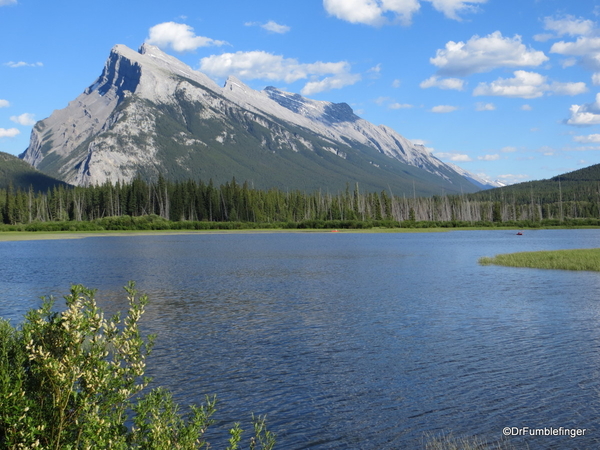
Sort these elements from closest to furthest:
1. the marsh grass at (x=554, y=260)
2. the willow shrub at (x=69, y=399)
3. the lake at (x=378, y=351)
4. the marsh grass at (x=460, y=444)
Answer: the willow shrub at (x=69, y=399) → the marsh grass at (x=460, y=444) → the lake at (x=378, y=351) → the marsh grass at (x=554, y=260)

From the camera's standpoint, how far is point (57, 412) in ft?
29.3

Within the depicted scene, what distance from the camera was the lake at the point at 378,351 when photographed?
51.3ft

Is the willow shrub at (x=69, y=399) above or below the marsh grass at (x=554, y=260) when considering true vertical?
above

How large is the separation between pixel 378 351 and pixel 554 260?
42.5 meters

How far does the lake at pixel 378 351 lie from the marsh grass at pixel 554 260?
5.06 m

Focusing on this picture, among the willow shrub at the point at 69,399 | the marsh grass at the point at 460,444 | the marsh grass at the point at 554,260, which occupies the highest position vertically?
the willow shrub at the point at 69,399

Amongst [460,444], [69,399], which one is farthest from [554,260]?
[69,399]

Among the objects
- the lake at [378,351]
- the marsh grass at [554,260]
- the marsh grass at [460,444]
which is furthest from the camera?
the marsh grass at [554,260]

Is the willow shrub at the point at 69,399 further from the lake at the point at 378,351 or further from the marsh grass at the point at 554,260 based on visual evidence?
the marsh grass at the point at 554,260

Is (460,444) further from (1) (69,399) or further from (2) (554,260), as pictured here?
(2) (554,260)

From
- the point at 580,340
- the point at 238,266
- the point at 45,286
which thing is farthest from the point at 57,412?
the point at 238,266

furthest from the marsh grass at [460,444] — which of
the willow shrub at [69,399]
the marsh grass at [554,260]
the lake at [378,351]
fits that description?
the marsh grass at [554,260]

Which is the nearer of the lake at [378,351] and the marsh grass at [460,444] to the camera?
the marsh grass at [460,444]

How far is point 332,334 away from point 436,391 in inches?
354
